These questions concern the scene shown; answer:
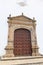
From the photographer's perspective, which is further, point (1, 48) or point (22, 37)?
point (22, 37)

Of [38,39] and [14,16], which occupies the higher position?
[14,16]

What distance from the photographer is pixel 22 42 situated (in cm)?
457

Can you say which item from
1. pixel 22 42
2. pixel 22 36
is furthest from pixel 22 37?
pixel 22 42

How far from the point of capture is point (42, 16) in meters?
4.94

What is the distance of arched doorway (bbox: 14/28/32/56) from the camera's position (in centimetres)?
447

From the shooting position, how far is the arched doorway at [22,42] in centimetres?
447

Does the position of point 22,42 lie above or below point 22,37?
below

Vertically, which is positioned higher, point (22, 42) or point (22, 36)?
point (22, 36)

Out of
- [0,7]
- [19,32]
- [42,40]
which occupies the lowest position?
[42,40]

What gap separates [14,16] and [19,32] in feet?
2.16

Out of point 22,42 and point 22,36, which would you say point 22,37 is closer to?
point 22,36

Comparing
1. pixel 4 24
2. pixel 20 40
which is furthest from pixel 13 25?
pixel 20 40

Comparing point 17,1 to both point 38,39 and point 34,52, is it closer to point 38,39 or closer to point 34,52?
point 38,39

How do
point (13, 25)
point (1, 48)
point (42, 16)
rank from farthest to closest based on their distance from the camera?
point (42, 16)
point (13, 25)
point (1, 48)
